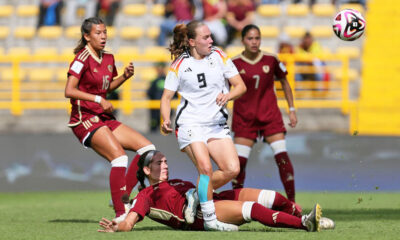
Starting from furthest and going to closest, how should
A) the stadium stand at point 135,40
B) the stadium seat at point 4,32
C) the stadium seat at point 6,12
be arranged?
the stadium seat at point 6,12
the stadium seat at point 4,32
the stadium stand at point 135,40

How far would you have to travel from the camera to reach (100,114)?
902cm

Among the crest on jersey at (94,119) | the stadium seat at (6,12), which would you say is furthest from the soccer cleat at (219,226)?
the stadium seat at (6,12)

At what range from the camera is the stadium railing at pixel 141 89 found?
15992 mm

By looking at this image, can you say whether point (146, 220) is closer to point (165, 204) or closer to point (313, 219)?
point (165, 204)

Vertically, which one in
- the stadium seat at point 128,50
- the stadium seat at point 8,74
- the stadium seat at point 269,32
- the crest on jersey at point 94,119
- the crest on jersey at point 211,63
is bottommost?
the crest on jersey at point 94,119

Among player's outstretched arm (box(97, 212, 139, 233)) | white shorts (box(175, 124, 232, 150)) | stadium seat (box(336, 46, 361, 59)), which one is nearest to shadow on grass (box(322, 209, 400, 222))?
white shorts (box(175, 124, 232, 150))

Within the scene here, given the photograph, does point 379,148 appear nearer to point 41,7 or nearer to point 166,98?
point 166,98

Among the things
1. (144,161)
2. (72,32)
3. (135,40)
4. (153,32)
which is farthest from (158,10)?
(144,161)

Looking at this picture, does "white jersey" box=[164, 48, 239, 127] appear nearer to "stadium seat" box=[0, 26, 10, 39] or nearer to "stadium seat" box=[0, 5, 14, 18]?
"stadium seat" box=[0, 26, 10, 39]

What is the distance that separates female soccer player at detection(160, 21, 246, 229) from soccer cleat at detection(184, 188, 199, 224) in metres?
0.38

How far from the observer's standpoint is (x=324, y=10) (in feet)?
65.6

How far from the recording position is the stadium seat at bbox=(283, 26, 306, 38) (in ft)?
64.0

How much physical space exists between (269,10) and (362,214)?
1124 centimetres

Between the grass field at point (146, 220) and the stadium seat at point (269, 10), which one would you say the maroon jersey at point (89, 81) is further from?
the stadium seat at point (269, 10)
